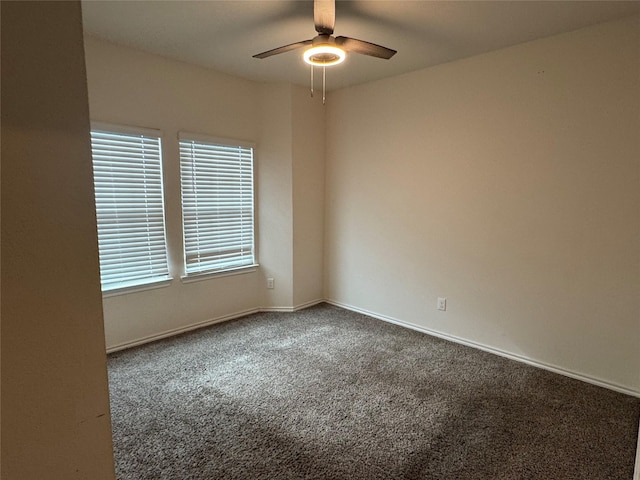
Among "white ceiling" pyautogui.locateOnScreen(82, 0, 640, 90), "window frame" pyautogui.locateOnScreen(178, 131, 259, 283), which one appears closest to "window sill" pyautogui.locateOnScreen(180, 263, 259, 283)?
"window frame" pyautogui.locateOnScreen(178, 131, 259, 283)

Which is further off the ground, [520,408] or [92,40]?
[92,40]

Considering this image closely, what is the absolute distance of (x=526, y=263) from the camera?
300 cm

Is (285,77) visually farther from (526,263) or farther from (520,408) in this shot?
(520,408)

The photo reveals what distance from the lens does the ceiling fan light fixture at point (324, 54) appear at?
224 cm

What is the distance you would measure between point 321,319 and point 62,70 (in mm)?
3635

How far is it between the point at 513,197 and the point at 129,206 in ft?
10.7

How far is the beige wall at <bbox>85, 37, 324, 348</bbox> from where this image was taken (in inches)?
122

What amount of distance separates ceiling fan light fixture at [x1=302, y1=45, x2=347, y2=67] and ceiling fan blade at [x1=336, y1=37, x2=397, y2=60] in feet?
0.13

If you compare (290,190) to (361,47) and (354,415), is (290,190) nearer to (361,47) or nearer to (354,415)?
(361,47)

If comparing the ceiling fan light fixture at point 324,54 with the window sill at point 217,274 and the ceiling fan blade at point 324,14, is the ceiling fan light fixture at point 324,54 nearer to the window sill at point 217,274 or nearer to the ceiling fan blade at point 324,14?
the ceiling fan blade at point 324,14

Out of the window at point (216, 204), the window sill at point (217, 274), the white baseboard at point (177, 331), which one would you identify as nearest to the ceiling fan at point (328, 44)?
the window at point (216, 204)

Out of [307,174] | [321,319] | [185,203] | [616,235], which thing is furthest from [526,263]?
[185,203]

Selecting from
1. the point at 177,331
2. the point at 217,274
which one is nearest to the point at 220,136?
the point at 217,274

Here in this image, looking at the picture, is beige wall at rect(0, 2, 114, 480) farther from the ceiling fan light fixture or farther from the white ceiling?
the white ceiling
